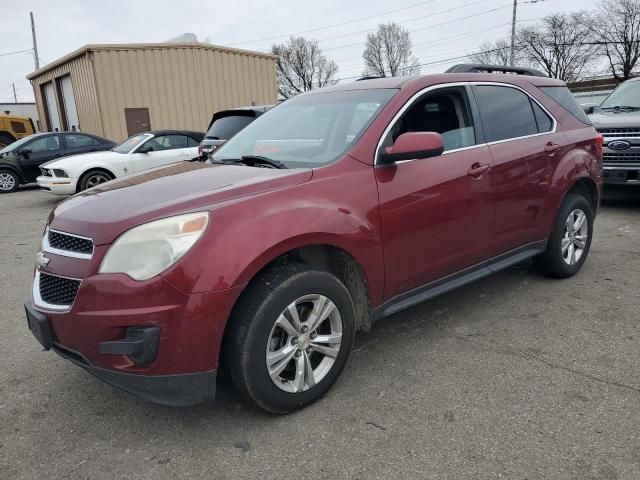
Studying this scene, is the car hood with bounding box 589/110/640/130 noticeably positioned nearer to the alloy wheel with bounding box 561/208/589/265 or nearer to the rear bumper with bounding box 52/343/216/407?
the alloy wheel with bounding box 561/208/589/265

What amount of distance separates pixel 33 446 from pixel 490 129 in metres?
3.41

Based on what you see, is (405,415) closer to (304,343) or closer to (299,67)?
(304,343)

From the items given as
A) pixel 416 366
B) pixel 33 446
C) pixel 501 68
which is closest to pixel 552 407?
pixel 416 366

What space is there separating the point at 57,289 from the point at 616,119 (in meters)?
7.65

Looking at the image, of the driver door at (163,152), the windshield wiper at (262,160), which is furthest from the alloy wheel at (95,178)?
the windshield wiper at (262,160)

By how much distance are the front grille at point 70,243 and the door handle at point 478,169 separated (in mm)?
2351

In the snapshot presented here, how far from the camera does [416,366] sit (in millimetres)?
3146

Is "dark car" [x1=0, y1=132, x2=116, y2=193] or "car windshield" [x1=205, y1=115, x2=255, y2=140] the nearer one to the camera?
"car windshield" [x1=205, y1=115, x2=255, y2=140]

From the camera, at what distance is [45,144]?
12.8 meters

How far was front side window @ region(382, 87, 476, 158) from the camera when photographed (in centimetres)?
334

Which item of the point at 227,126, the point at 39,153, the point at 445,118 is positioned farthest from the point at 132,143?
the point at 445,118

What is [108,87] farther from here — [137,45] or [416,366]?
[416,366]

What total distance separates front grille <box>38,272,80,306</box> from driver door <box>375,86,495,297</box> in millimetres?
1629

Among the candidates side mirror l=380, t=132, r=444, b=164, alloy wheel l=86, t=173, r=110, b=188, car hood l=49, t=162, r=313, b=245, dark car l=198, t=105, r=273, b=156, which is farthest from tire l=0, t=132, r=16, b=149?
side mirror l=380, t=132, r=444, b=164
